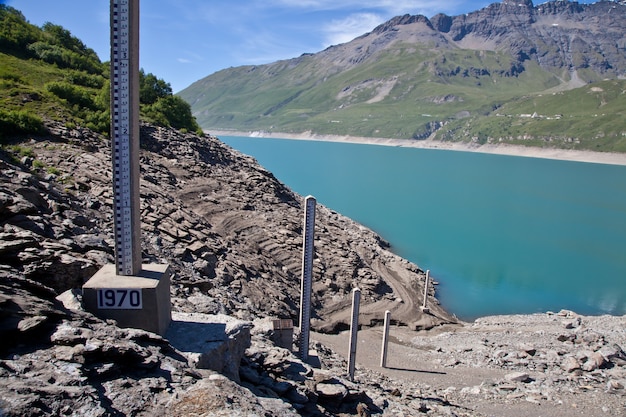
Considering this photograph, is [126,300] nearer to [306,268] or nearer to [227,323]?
[227,323]

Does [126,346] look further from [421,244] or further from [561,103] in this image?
[561,103]

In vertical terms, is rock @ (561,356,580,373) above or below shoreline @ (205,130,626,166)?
below

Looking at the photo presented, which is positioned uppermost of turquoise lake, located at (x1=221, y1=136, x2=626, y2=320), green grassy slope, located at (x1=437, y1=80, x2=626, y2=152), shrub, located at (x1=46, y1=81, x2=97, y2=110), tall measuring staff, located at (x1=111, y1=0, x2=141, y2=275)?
green grassy slope, located at (x1=437, y1=80, x2=626, y2=152)

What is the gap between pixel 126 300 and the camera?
542 centimetres

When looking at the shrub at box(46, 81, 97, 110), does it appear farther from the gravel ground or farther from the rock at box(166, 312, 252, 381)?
the rock at box(166, 312, 252, 381)

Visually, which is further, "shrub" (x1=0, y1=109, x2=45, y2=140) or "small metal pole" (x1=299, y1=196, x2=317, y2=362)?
"shrub" (x1=0, y1=109, x2=45, y2=140)

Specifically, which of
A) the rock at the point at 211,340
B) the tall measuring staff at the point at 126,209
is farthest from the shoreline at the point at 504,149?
the tall measuring staff at the point at 126,209

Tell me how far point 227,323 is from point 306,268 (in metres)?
3.66

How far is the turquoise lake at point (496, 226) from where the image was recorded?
2886 cm

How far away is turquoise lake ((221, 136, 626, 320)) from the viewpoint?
28859 millimetres

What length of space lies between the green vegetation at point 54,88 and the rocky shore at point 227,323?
1.19m

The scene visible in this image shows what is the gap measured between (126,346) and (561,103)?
206452 mm

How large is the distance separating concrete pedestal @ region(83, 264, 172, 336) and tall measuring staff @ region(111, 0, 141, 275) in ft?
0.68

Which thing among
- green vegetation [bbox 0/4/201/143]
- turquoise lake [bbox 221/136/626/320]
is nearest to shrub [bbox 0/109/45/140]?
green vegetation [bbox 0/4/201/143]
